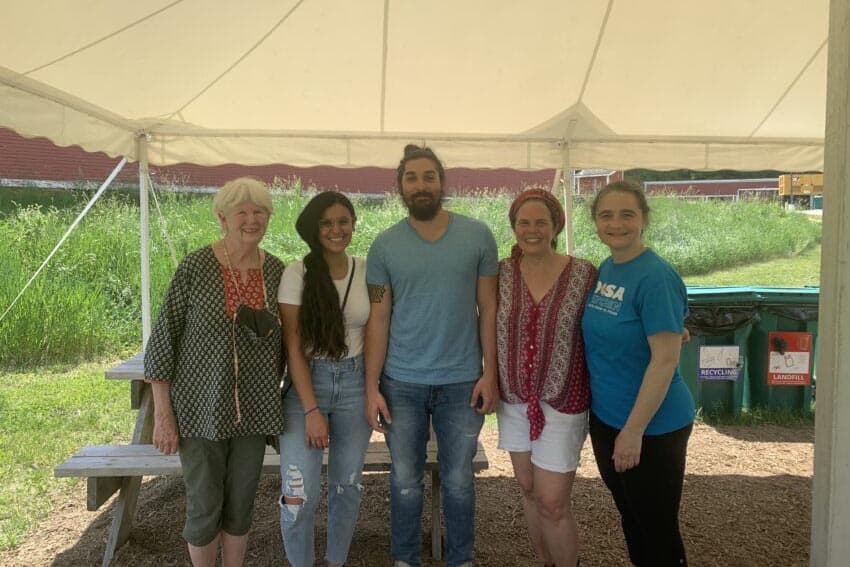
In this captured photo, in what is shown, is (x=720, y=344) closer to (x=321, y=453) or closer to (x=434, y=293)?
(x=434, y=293)

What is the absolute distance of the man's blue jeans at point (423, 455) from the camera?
2.41 metres

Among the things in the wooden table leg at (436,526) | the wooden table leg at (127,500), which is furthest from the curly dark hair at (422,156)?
the wooden table leg at (127,500)

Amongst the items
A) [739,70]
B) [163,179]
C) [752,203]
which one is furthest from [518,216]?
[752,203]

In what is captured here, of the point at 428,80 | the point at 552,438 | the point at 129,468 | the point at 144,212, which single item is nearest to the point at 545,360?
the point at 552,438

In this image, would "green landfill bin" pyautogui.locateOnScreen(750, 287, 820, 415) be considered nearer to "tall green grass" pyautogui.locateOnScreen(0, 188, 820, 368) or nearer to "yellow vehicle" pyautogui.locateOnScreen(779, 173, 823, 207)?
"tall green grass" pyautogui.locateOnScreen(0, 188, 820, 368)

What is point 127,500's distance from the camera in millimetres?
Result: 3145

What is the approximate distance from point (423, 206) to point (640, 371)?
3.21ft

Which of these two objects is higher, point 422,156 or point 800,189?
point 800,189

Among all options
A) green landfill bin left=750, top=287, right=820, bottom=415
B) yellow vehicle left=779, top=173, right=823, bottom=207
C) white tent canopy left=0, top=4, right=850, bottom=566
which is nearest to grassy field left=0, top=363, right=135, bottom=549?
white tent canopy left=0, top=4, right=850, bottom=566

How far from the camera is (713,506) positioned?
3.70 m

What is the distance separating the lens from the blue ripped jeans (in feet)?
7.78

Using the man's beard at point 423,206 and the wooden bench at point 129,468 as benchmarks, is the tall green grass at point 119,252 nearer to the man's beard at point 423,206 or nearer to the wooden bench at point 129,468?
the man's beard at point 423,206

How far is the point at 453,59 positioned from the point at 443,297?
219 centimetres

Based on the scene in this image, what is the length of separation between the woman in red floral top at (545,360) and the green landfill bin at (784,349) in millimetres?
3414
